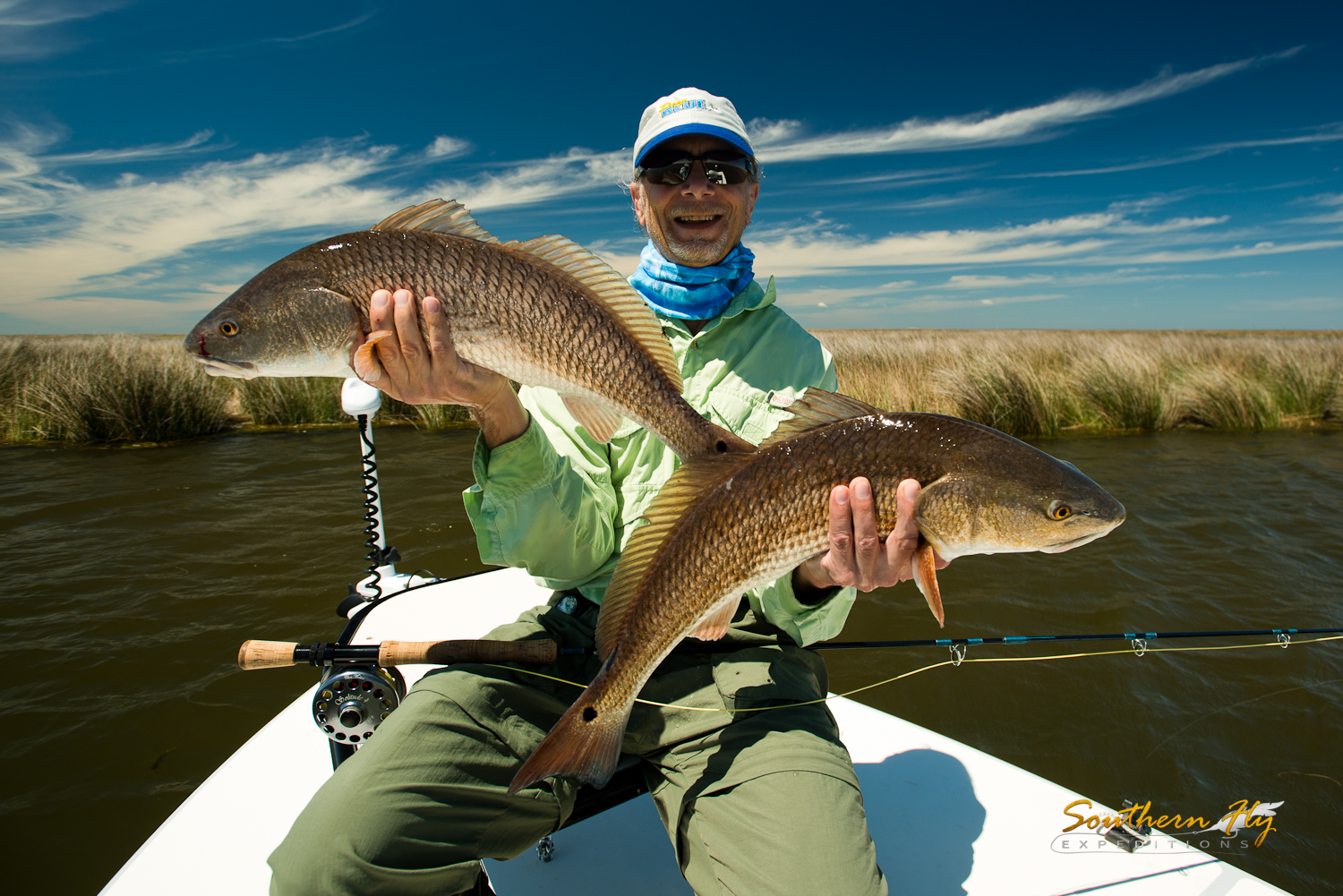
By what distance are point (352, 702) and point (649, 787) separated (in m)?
1.28

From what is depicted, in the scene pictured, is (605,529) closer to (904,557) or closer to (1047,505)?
(904,557)

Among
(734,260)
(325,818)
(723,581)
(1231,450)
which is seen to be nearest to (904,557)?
(723,581)

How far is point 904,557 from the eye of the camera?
2.10 m

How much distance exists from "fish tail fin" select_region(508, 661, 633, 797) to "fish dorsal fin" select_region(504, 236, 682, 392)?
1.06m

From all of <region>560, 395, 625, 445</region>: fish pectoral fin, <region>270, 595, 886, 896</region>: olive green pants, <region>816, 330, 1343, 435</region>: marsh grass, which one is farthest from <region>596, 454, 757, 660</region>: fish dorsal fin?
<region>816, 330, 1343, 435</region>: marsh grass

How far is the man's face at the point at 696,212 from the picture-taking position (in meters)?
3.07

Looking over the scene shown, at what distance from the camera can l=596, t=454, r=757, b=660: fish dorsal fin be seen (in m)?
2.04

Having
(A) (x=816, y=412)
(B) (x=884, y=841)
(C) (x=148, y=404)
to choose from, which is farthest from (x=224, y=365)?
(C) (x=148, y=404)

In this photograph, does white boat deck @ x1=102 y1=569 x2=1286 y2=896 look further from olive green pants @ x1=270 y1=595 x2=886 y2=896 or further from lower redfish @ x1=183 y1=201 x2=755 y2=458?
lower redfish @ x1=183 y1=201 x2=755 y2=458

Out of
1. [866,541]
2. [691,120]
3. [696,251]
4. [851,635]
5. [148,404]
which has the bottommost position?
[851,635]

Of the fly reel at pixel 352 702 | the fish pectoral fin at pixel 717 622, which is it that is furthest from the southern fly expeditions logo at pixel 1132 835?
the fly reel at pixel 352 702

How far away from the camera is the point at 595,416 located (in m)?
2.37

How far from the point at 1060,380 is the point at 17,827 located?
17126 millimetres

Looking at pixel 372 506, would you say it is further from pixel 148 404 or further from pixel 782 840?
pixel 148 404
